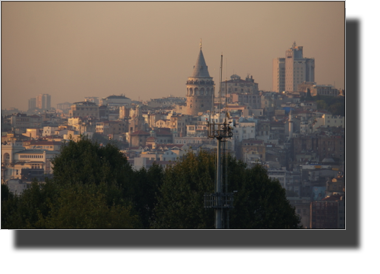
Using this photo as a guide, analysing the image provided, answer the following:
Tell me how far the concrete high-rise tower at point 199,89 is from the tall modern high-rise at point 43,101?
12.8 meters

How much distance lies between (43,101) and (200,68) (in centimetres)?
1545

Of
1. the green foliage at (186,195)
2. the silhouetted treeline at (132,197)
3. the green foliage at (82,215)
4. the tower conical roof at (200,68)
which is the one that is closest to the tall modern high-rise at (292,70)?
the tower conical roof at (200,68)

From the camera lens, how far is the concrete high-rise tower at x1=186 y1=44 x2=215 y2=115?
70.9 m

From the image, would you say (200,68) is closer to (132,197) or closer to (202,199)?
(132,197)

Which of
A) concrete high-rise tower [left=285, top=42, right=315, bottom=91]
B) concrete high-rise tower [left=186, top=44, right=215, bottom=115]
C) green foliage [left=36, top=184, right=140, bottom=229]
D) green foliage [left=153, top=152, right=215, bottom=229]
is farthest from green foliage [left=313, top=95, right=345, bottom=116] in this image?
green foliage [left=36, top=184, right=140, bottom=229]

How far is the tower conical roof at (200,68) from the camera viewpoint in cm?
7219

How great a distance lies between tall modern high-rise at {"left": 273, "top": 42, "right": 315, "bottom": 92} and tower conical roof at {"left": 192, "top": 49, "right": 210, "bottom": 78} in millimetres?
9087

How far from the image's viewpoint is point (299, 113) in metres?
60.9

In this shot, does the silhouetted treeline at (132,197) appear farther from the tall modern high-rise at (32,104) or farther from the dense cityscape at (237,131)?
the tall modern high-rise at (32,104)

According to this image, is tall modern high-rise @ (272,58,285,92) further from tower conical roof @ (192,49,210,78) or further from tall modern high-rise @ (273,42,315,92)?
tower conical roof @ (192,49,210,78)
